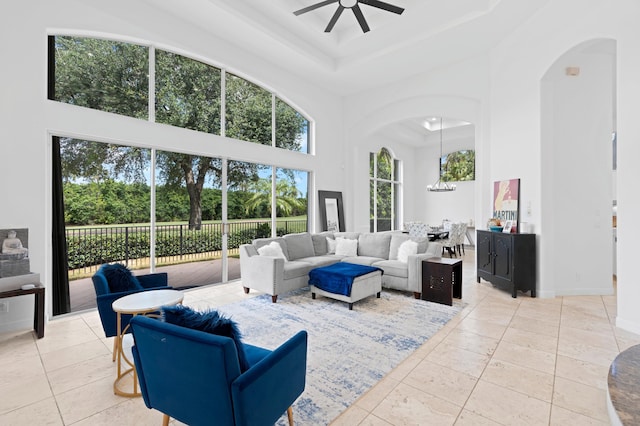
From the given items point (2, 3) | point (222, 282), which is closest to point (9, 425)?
point (222, 282)

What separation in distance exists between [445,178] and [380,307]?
8802mm

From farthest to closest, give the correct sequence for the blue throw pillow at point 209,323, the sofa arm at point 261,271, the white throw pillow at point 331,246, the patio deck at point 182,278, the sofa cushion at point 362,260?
the white throw pillow at point 331,246 < the sofa cushion at point 362,260 < the sofa arm at point 261,271 < the patio deck at point 182,278 < the blue throw pillow at point 209,323

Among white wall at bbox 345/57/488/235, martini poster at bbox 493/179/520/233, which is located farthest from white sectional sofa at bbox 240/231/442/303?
white wall at bbox 345/57/488/235

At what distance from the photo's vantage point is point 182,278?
212 inches

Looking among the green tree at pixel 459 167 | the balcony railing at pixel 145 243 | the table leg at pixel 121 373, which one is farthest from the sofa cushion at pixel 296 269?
the green tree at pixel 459 167

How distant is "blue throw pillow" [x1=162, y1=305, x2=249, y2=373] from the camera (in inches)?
62.6

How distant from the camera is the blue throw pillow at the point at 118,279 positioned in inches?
120

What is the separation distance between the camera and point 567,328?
12.0 feet

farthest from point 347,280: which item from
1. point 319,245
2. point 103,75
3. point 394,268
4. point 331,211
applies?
point 103,75

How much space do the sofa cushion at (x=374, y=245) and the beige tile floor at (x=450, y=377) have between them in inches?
79.2

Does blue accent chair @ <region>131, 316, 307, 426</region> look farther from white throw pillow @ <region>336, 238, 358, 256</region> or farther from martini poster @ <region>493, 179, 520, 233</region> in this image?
martini poster @ <region>493, 179, 520, 233</region>

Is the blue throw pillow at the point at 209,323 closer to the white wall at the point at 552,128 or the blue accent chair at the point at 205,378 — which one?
the blue accent chair at the point at 205,378

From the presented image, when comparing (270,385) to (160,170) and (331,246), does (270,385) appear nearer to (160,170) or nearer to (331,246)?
(160,170)

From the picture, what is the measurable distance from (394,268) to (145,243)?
13.3ft
